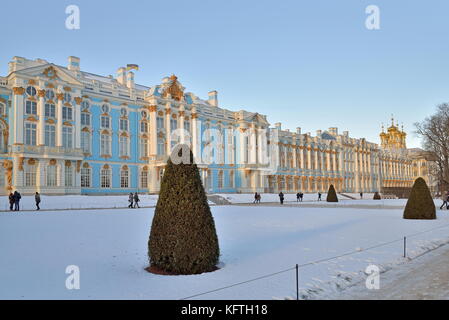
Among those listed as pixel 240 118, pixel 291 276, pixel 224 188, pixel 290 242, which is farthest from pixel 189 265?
pixel 240 118

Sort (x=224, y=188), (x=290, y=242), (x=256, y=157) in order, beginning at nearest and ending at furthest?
(x=290, y=242), (x=224, y=188), (x=256, y=157)

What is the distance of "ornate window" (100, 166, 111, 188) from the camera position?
130 feet

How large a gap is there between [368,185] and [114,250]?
3348 inches

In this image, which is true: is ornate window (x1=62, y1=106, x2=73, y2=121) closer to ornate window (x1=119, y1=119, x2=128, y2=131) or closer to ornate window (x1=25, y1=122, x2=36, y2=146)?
ornate window (x1=25, y1=122, x2=36, y2=146)

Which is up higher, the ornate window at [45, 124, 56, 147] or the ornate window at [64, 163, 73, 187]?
the ornate window at [45, 124, 56, 147]

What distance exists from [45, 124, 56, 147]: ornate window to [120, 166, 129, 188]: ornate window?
8238 millimetres

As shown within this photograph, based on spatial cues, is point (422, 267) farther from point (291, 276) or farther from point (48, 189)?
point (48, 189)

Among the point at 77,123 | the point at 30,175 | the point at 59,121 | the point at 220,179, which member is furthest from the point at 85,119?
the point at 220,179

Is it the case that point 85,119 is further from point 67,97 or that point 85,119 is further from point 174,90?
point 174,90

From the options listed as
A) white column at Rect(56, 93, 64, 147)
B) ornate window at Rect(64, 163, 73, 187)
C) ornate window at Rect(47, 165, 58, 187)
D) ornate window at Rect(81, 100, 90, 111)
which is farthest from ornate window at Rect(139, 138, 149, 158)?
ornate window at Rect(47, 165, 58, 187)

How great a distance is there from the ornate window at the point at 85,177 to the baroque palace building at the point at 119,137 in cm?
14

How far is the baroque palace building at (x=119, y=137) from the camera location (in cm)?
3331

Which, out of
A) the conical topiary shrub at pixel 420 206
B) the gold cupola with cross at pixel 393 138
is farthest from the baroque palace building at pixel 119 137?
the gold cupola with cross at pixel 393 138
